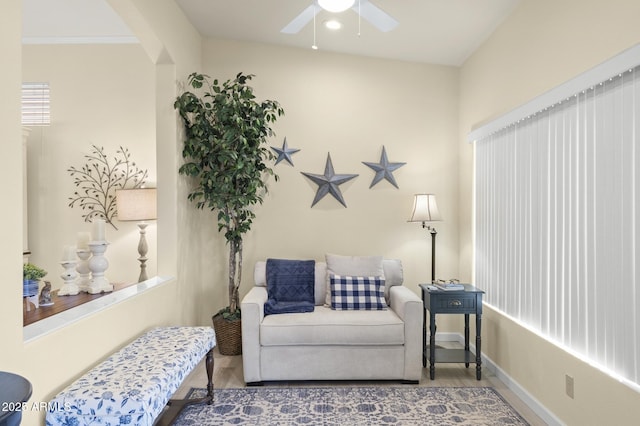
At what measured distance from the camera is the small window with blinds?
13.2ft

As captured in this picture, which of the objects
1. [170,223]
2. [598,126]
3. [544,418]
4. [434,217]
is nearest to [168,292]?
[170,223]

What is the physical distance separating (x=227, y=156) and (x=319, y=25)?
4.67 ft

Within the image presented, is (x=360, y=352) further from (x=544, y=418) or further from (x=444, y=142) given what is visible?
(x=444, y=142)

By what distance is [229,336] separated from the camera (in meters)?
3.69

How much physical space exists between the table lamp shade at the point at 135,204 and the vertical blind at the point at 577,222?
10.3 ft

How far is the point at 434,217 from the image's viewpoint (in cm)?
378

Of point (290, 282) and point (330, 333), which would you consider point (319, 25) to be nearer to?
point (290, 282)

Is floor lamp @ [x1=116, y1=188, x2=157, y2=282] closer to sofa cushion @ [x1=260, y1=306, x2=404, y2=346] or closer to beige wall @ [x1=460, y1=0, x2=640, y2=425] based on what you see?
sofa cushion @ [x1=260, y1=306, x2=404, y2=346]

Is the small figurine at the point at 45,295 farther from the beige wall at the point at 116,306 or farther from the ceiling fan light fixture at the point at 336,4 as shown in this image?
the ceiling fan light fixture at the point at 336,4

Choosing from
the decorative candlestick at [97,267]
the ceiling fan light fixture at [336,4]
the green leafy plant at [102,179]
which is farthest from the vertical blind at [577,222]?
the green leafy plant at [102,179]

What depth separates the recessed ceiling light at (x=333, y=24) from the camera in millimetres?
3395

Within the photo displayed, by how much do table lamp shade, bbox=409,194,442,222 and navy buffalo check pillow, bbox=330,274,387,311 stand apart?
2.33ft

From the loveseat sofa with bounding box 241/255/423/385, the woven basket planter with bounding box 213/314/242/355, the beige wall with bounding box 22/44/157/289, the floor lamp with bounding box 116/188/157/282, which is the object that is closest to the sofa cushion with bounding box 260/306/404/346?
the loveseat sofa with bounding box 241/255/423/385

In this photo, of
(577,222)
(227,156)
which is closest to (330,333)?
(227,156)
